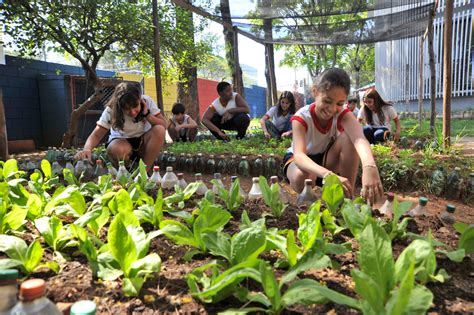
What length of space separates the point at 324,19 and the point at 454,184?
5.06 meters

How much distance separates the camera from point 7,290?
835 millimetres

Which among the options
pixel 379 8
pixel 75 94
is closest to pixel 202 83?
pixel 75 94

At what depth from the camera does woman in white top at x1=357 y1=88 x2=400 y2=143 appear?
558cm

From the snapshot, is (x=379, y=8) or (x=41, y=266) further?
(x=379, y=8)

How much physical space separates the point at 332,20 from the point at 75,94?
6.18 metres

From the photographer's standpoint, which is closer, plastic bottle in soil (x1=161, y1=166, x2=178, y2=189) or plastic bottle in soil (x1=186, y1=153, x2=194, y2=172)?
plastic bottle in soil (x1=161, y1=166, x2=178, y2=189)

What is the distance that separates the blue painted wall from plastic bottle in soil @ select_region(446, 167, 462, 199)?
795 cm

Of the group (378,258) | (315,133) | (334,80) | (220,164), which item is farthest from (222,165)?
(378,258)

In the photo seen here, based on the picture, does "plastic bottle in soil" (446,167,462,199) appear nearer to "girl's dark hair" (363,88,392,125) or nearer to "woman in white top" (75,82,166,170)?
"girl's dark hair" (363,88,392,125)

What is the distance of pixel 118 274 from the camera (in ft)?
3.93

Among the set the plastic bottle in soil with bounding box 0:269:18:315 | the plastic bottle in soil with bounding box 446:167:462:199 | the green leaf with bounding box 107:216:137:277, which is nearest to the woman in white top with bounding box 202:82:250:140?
the plastic bottle in soil with bounding box 446:167:462:199

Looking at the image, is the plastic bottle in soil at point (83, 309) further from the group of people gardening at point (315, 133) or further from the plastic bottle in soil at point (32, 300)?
the group of people gardening at point (315, 133)

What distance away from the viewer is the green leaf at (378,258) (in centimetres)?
99

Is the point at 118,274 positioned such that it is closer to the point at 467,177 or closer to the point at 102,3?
the point at 467,177
